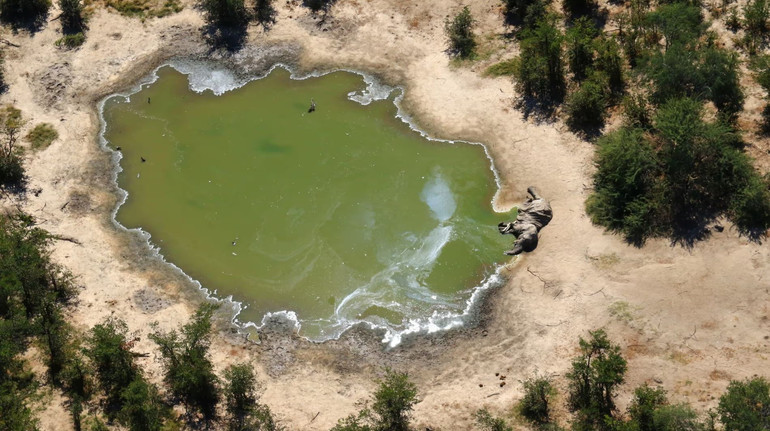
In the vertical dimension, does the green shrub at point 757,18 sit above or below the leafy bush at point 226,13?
above

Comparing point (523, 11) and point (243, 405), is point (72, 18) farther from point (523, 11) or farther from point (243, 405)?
point (243, 405)

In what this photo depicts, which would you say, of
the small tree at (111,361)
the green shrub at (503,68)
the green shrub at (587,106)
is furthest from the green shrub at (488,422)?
the green shrub at (503,68)

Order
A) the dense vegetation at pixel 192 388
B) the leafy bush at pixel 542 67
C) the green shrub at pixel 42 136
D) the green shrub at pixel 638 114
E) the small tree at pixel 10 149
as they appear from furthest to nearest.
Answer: the green shrub at pixel 42 136, the leafy bush at pixel 542 67, the small tree at pixel 10 149, the green shrub at pixel 638 114, the dense vegetation at pixel 192 388

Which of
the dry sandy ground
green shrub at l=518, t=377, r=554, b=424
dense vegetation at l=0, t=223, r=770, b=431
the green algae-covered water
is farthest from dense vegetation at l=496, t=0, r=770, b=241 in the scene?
green shrub at l=518, t=377, r=554, b=424

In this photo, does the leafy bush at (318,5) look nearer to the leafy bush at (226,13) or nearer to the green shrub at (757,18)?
the leafy bush at (226,13)

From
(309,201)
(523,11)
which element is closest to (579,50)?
(523,11)

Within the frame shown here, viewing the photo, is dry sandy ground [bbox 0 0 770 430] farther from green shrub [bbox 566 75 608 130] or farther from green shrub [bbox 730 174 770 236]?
green shrub [bbox 566 75 608 130]

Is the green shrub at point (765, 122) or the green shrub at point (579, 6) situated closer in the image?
the green shrub at point (765, 122)

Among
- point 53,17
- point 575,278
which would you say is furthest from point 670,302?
point 53,17
